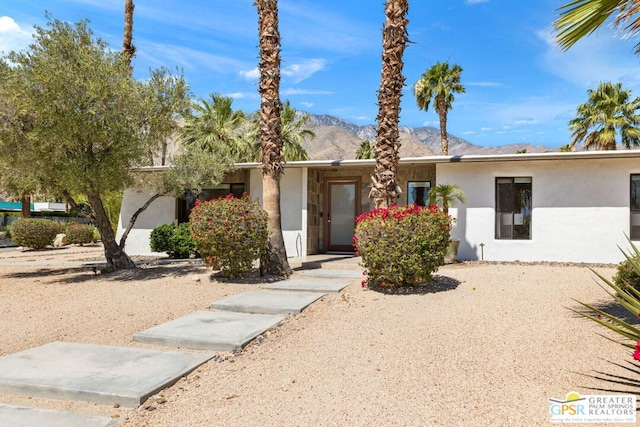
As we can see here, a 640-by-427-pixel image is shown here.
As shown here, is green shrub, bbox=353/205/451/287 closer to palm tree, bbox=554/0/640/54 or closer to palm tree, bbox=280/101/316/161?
palm tree, bbox=554/0/640/54

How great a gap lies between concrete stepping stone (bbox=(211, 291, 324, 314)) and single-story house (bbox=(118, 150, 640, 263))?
21.4ft

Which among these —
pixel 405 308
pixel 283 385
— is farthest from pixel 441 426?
pixel 405 308

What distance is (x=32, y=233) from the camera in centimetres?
1911

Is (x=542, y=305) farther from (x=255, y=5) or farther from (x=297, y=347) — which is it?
(x=255, y=5)

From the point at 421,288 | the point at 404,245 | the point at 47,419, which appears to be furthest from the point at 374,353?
the point at 421,288

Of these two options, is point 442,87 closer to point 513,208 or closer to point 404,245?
point 513,208

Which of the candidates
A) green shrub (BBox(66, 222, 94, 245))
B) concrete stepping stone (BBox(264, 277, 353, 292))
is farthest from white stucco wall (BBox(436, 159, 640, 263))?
green shrub (BBox(66, 222, 94, 245))

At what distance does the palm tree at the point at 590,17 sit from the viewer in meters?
5.16

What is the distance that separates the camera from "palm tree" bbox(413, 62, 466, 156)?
30812mm

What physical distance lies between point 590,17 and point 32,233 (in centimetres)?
2070

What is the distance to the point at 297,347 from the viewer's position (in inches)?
202

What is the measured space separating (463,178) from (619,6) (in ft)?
26.4

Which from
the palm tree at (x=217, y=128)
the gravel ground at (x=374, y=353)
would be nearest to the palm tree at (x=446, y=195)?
the gravel ground at (x=374, y=353)

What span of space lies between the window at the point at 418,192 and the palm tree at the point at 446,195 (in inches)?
56.9
